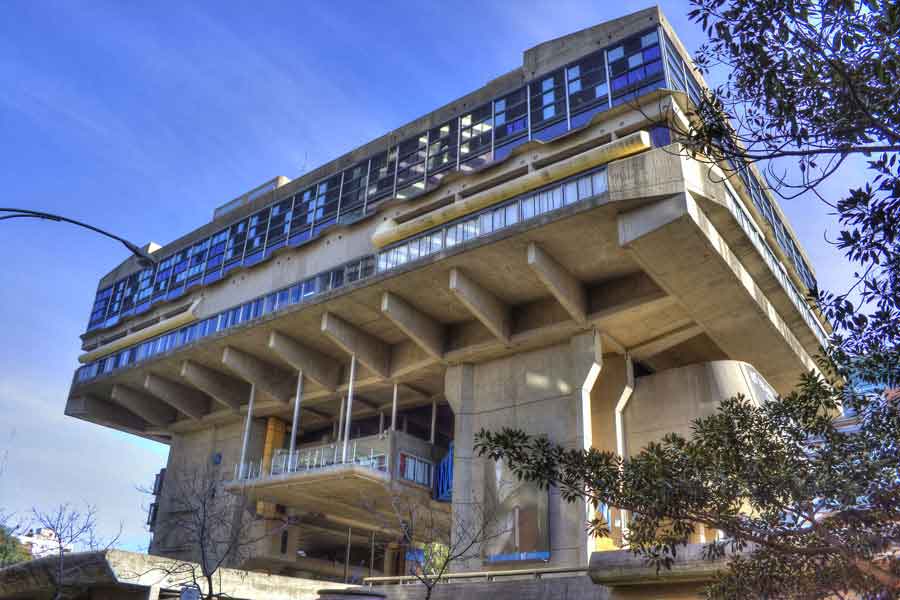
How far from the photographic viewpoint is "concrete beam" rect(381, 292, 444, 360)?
27.5m

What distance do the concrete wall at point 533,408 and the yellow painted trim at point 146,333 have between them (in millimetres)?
13982

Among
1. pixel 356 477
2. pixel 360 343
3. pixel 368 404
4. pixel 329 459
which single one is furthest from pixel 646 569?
pixel 368 404

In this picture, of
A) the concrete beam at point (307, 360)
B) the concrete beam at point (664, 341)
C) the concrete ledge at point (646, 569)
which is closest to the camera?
the concrete ledge at point (646, 569)

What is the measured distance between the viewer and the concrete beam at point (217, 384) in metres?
34.8

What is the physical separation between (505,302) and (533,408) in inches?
162

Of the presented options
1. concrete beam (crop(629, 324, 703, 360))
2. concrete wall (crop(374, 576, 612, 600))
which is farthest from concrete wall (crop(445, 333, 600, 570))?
concrete wall (crop(374, 576, 612, 600))

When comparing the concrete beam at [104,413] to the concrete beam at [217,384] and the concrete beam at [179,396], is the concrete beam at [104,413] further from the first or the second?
the concrete beam at [217,384]

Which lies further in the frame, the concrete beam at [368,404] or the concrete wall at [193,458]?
the concrete wall at [193,458]

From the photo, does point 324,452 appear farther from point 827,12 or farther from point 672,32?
point 827,12

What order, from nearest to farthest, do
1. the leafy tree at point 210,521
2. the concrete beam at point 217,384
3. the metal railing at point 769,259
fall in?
1. the metal railing at point 769,259
2. the leafy tree at point 210,521
3. the concrete beam at point 217,384

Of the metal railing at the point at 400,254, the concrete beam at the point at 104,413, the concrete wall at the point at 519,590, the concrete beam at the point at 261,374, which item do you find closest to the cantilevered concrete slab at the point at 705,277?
the metal railing at the point at 400,254

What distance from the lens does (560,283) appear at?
25.1 meters

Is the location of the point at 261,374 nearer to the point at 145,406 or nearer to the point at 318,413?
the point at 318,413

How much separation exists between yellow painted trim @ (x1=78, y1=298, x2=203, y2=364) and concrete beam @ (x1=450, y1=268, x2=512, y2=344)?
607 inches
